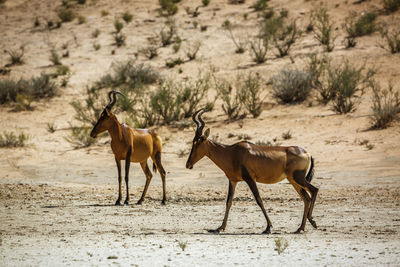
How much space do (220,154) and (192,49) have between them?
2418 centimetres

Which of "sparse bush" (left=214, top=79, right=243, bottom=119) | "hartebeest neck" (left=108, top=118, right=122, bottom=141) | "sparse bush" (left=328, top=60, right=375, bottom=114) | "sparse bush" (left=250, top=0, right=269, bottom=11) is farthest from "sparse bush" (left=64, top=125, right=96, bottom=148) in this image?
"sparse bush" (left=250, top=0, right=269, bottom=11)

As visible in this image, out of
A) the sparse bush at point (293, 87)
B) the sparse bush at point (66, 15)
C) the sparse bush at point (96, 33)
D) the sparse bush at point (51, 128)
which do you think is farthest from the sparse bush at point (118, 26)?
the sparse bush at point (293, 87)

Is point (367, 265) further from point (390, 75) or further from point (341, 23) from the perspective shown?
point (341, 23)

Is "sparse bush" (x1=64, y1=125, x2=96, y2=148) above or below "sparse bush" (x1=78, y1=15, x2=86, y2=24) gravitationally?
below

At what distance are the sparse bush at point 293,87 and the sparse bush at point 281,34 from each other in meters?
6.32

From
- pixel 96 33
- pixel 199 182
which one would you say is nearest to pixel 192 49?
pixel 96 33

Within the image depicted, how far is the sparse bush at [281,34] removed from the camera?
3198cm

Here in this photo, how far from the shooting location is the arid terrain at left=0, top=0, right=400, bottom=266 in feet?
27.9

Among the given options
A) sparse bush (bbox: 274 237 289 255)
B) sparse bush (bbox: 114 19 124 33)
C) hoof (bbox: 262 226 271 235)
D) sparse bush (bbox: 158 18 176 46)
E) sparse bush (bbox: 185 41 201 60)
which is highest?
sparse bush (bbox: 274 237 289 255)

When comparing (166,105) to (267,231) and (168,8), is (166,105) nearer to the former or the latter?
(267,231)

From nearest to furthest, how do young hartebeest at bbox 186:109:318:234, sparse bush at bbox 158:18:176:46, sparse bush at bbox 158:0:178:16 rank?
1. young hartebeest at bbox 186:109:318:234
2. sparse bush at bbox 158:18:176:46
3. sparse bush at bbox 158:0:178:16

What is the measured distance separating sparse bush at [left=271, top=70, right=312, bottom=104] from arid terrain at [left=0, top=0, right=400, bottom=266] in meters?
0.61

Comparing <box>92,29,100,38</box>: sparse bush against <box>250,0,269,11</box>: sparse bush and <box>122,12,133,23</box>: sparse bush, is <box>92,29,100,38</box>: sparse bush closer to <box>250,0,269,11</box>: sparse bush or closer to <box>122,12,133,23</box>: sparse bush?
<box>122,12,133,23</box>: sparse bush

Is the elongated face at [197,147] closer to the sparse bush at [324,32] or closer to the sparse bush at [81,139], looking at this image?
the sparse bush at [81,139]
